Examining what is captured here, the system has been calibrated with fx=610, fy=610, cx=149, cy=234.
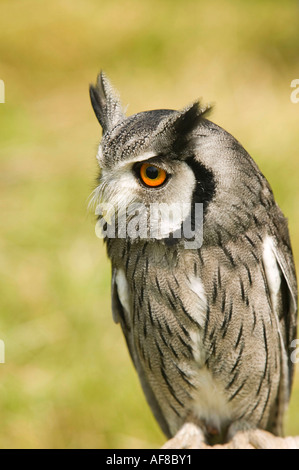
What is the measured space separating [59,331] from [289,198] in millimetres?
1804

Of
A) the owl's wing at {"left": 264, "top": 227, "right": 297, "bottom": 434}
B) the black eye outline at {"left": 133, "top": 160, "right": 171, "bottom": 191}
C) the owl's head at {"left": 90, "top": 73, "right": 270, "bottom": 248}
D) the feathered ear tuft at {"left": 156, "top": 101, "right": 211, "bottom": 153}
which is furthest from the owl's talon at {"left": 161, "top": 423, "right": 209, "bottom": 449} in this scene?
the feathered ear tuft at {"left": 156, "top": 101, "right": 211, "bottom": 153}

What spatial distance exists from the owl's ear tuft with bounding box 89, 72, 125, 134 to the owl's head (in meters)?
0.07

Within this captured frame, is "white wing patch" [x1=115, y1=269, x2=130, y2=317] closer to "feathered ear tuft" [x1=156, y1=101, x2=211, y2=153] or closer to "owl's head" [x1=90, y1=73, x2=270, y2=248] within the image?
"owl's head" [x1=90, y1=73, x2=270, y2=248]

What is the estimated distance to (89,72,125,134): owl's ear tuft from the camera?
1694 mm

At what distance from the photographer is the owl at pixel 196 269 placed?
5.03 feet

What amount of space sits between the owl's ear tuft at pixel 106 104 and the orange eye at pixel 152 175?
21 centimetres

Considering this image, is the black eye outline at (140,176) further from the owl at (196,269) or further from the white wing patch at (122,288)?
the white wing patch at (122,288)

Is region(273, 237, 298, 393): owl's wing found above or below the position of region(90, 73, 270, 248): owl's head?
below

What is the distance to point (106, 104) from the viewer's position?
5.67 ft

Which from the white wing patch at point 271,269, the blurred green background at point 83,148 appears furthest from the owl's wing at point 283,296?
the blurred green background at point 83,148

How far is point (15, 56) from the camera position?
569 centimetres
